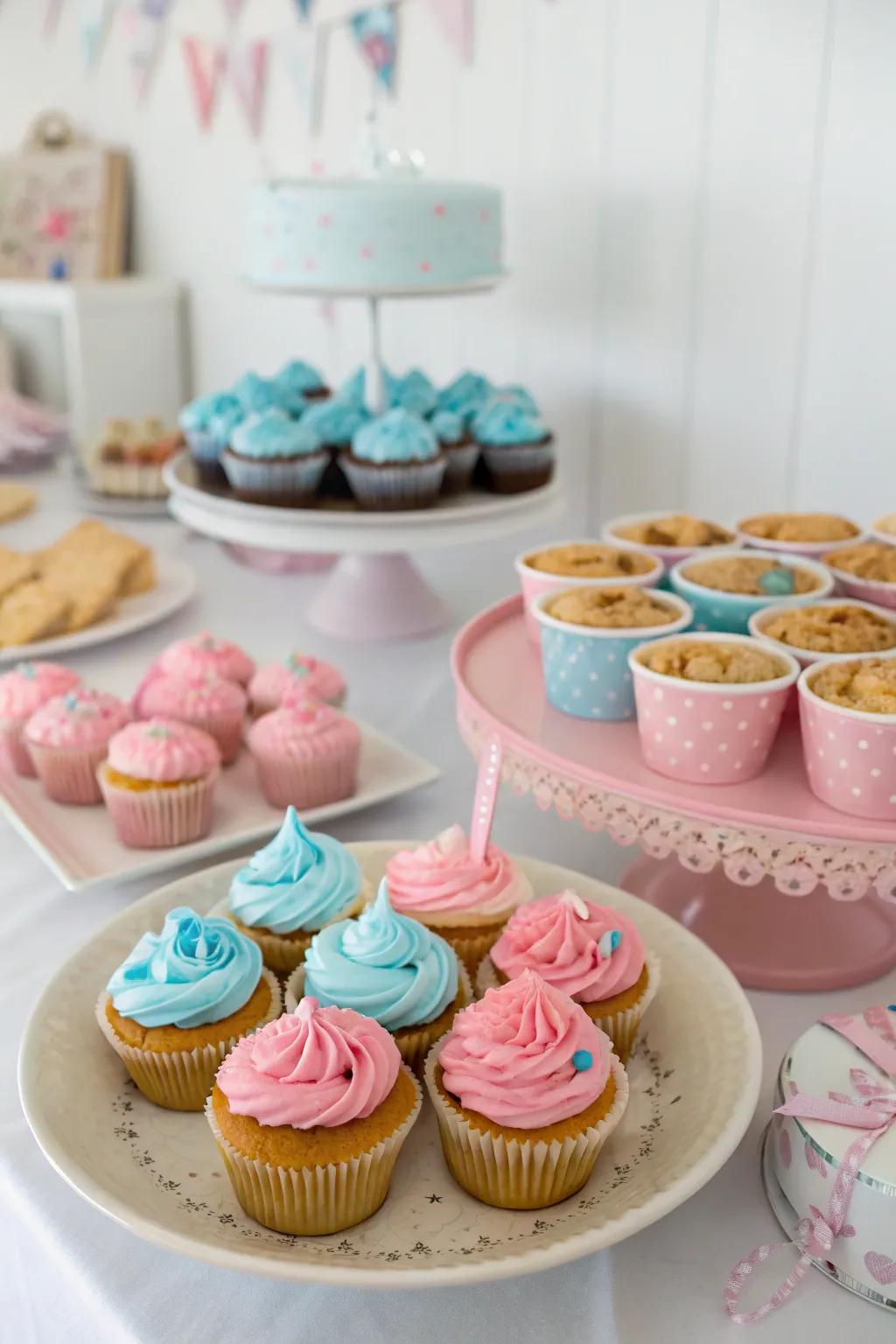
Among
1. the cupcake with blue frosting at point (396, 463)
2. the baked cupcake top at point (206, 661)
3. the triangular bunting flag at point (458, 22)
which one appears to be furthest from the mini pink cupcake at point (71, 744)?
the triangular bunting flag at point (458, 22)

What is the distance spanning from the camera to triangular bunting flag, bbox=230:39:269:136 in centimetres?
247

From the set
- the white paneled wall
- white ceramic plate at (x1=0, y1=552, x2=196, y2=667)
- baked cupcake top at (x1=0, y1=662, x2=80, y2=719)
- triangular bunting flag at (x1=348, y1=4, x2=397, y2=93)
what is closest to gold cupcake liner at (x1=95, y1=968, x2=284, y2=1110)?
baked cupcake top at (x1=0, y1=662, x2=80, y2=719)

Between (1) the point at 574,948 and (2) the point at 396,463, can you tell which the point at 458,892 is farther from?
(2) the point at 396,463

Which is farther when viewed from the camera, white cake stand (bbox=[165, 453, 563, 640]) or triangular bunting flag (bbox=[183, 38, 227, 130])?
triangular bunting flag (bbox=[183, 38, 227, 130])

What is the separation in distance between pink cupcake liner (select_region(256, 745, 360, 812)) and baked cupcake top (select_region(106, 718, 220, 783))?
5 cm

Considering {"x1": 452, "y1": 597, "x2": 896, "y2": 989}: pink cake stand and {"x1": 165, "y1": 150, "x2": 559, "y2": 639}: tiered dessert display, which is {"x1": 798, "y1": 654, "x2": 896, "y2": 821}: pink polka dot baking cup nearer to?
{"x1": 452, "y1": 597, "x2": 896, "y2": 989}: pink cake stand

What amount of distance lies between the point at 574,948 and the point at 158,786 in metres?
0.46

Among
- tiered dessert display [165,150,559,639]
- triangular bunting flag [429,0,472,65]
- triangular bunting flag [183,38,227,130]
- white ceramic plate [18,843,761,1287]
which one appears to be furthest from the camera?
triangular bunting flag [183,38,227,130]

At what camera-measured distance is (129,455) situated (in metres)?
2.31

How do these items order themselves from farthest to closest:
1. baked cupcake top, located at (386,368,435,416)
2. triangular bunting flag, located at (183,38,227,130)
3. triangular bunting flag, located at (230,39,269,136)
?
triangular bunting flag, located at (183,38,227,130) → triangular bunting flag, located at (230,39,269,136) → baked cupcake top, located at (386,368,435,416)

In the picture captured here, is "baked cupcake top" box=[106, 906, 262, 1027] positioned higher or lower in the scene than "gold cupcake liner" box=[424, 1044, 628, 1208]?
higher

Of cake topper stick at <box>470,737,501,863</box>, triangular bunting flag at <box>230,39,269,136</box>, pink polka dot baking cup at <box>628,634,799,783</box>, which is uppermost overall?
triangular bunting flag at <box>230,39,269,136</box>

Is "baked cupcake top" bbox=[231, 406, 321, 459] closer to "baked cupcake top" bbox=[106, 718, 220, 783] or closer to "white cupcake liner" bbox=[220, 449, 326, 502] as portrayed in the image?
"white cupcake liner" bbox=[220, 449, 326, 502]

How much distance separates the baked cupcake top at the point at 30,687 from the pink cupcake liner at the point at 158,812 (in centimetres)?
19
